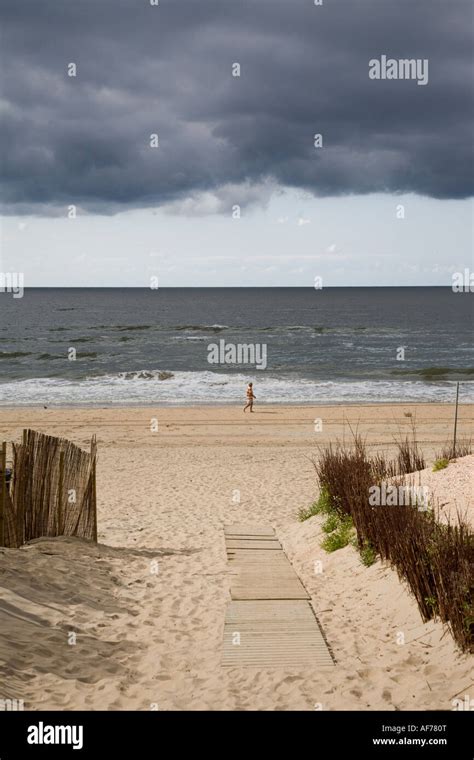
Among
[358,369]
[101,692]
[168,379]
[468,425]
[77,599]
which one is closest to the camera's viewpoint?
[101,692]

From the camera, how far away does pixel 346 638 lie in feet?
23.1

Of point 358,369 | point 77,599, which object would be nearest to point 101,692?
point 77,599

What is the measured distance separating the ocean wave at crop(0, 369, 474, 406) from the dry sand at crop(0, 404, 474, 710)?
16923 mm

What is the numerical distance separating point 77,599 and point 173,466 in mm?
9787
